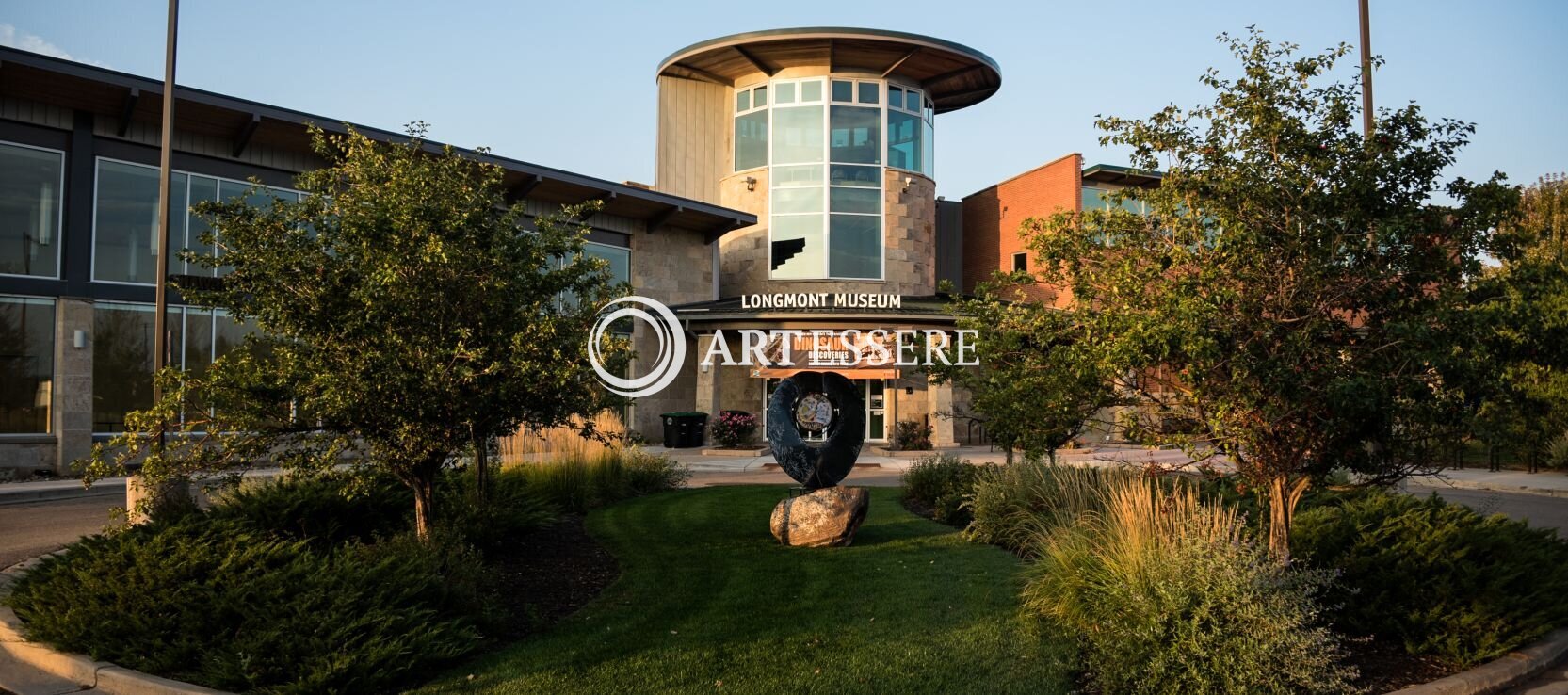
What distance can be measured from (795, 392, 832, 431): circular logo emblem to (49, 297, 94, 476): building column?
578 inches

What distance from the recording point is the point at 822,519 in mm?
10766

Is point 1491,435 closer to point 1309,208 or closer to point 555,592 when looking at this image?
point 1309,208

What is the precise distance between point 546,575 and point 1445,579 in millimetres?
7333

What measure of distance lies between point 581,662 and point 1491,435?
608cm

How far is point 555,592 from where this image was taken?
866cm

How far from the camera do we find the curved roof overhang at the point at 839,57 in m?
32.2

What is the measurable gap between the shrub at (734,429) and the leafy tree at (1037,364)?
2013cm

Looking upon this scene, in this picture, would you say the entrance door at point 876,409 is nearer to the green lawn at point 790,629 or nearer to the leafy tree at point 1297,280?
the green lawn at point 790,629

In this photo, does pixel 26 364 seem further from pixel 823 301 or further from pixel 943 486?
pixel 823 301

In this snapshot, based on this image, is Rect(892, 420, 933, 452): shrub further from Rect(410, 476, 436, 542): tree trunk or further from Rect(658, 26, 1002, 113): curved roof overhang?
Rect(410, 476, 436, 542): tree trunk

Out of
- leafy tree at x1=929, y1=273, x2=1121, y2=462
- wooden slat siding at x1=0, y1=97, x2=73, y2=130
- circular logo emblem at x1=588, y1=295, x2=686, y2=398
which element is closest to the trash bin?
circular logo emblem at x1=588, y1=295, x2=686, y2=398

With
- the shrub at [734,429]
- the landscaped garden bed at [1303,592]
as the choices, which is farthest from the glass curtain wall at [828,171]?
the landscaped garden bed at [1303,592]

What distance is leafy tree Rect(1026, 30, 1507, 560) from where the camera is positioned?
6453 millimetres

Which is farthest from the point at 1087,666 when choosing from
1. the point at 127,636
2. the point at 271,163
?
the point at 271,163
